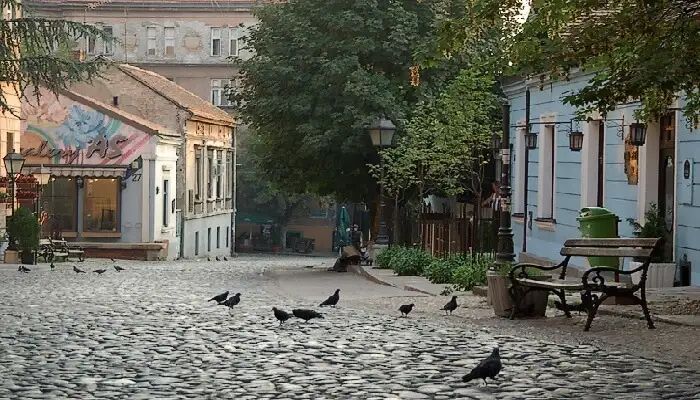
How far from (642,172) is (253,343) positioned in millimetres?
10606

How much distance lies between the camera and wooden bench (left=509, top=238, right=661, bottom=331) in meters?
14.7

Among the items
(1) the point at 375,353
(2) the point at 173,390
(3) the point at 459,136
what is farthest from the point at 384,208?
(2) the point at 173,390

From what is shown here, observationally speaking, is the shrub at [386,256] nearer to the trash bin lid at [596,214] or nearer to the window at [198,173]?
the trash bin lid at [596,214]

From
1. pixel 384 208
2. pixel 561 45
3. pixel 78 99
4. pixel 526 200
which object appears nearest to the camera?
pixel 561 45

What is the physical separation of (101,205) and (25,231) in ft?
46.3

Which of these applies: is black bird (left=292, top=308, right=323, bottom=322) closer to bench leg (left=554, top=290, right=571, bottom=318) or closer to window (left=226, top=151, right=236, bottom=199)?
bench leg (left=554, top=290, right=571, bottom=318)

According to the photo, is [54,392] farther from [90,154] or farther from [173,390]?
[90,154]

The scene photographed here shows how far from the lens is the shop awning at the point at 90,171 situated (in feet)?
173

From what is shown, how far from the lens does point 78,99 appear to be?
174 ft

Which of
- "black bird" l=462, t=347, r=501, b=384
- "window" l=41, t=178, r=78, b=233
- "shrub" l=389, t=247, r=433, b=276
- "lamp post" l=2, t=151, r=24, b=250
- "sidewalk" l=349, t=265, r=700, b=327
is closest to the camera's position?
"black bird" l=462, t=347, r=501, b=384

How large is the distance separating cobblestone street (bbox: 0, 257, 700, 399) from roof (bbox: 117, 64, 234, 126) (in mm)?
40718

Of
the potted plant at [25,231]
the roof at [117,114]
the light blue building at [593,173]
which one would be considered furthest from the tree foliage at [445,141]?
the roof at [117,114]

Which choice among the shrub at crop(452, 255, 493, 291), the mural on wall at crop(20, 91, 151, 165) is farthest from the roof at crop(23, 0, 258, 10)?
the shrub at crop(452, 255, 493, 291)

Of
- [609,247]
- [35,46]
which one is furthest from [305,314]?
[35,46]
